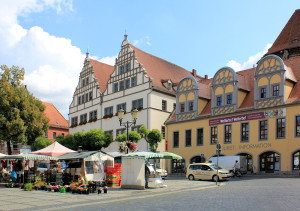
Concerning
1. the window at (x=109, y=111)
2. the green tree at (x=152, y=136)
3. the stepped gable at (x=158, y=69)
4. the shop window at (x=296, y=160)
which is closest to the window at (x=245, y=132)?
the shop window at (x=296, y=160)

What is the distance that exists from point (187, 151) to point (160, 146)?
22.7ft

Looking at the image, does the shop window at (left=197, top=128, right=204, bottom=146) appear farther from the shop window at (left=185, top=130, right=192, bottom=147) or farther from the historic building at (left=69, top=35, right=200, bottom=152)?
the historic building at (left=69, top=35, right=200, bottom=152)

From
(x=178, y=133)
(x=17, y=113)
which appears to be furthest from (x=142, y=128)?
(x=17, y=113)

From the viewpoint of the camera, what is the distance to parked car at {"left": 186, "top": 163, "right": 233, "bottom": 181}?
30.9 meters

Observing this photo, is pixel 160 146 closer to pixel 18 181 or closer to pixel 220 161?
pixel 220 161

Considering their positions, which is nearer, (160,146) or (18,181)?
(18,181)

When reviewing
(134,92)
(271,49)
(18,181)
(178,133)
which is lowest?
(18,181)

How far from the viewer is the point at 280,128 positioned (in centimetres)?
3688

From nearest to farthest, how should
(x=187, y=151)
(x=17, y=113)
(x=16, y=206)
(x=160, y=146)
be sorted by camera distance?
(x=16, y=206)
(x=17, y=113)
(x=187, y=151)
(x=160, y=146)

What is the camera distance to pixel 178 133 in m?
47.1

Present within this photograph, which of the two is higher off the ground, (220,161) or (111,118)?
(111,118)

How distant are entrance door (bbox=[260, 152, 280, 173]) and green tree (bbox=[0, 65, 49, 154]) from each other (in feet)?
73.6

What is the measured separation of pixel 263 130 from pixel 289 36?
19733 millimetres

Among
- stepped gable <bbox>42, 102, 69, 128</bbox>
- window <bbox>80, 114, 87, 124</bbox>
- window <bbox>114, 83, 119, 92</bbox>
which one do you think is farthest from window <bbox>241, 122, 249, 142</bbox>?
stepped gable <bbox>42, 102, 69, 128</bbox>
